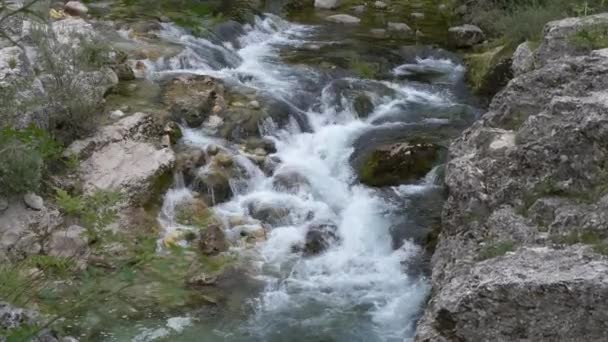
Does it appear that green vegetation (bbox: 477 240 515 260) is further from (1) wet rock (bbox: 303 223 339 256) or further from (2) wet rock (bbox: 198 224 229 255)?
(2) wet rock (bbox: 198 224 229 255)

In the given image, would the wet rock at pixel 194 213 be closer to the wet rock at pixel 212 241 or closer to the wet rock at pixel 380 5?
the wet rock at pixel 212 241

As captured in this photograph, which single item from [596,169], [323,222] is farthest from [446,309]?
[323,222]

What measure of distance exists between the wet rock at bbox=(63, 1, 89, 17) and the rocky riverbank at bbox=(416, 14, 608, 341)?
27.6ft

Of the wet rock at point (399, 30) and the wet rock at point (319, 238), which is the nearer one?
the wet rock at point (319, 238)

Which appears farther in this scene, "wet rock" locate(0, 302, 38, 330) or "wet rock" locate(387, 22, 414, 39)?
"wet rock" locate(387, 22, 414, 39)

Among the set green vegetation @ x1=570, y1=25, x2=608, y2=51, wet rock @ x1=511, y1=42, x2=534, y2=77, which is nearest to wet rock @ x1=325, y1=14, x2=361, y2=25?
wet rock @ x1=511, y1=42, x2=534, y2=77

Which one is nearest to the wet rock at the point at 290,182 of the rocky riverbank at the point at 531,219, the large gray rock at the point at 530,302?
the rocky riverbank at the point at 531,219

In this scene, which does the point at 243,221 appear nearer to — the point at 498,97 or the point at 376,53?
the point at 498,97

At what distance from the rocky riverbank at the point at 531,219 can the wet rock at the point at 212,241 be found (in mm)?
2431

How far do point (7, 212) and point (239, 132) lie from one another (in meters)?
3.31

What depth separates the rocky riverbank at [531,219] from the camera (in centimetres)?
380

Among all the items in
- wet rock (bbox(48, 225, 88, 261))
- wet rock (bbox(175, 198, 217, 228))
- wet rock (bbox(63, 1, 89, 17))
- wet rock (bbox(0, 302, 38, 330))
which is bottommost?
wet rock (bbox(175, 198, 217, 228))

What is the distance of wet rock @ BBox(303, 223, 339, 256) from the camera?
294 inches

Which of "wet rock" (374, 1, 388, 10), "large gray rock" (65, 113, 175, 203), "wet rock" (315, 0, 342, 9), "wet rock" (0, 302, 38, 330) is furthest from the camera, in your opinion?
"wet rock" (374, 1, 388, 10)
